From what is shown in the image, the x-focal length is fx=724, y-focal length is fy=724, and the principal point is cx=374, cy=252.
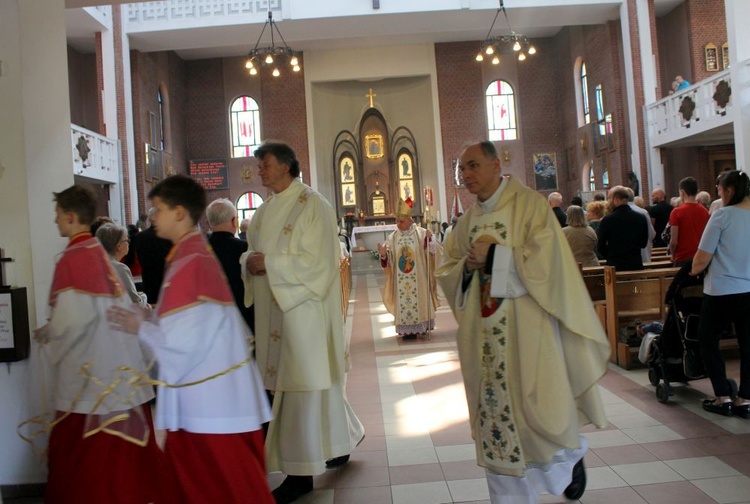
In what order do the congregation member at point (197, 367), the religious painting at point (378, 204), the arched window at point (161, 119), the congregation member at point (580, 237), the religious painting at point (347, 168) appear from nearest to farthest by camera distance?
1. the congregation member at point (197, 367)
2. the congregation member at point (580, 237)
3. the arched window at point (161, 119)
4. the religious painting at point (378, 204)
5. the religious painting at point (347, 168)

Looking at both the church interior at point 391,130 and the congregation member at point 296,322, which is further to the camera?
the church interior at point 391,130

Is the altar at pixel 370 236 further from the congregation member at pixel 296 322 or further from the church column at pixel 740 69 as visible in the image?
the congregation member at pixel 296 322

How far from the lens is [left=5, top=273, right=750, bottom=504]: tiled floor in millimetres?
3883

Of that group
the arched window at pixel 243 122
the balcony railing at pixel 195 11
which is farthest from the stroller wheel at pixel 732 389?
the arched window at pixel 243 122

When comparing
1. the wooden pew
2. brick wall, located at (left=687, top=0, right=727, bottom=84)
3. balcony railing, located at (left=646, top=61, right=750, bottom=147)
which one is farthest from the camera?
brick wall, located at (left=687, top=0, right=727, bottom=84)

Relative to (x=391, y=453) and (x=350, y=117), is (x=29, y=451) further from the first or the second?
(x=350, y=117)

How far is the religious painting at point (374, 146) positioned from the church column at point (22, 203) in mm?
22146

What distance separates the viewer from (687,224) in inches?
278

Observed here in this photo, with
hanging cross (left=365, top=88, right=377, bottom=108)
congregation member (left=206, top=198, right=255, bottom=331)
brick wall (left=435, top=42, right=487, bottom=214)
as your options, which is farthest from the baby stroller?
hanging cross (left=365, top=88, right=377, bottom=108)

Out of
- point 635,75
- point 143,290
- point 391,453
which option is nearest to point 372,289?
point 635,75

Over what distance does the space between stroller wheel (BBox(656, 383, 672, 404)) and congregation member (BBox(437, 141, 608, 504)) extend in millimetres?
2140

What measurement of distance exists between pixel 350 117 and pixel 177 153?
673cm

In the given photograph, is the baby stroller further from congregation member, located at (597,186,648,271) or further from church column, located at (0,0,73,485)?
church column, located at (0,0,73,485)

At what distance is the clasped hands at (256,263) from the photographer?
3.96m
